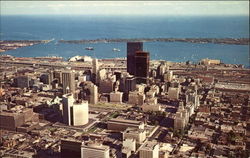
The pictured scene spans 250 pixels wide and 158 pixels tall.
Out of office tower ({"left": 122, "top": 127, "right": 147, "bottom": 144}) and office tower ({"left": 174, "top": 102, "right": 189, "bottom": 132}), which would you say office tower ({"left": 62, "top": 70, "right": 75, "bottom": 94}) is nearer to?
office tower ({"left": 122, "top": 127, "right": 147, "bottom": 144})

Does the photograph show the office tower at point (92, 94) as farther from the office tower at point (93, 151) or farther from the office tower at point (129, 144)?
the office tower at point (93, 151)

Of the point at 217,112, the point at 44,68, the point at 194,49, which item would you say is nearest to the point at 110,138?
the point at 217,112

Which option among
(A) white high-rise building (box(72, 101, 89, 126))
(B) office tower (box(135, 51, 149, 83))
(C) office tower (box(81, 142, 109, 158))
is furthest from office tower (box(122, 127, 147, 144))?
(B) office tower (box(135, 51, 149, 83))

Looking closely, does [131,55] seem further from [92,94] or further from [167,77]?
[92,94]

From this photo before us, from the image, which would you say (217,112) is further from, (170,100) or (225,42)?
(225,42)

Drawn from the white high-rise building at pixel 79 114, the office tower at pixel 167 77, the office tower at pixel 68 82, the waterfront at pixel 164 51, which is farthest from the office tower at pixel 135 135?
the waterfront at pixel 164 51

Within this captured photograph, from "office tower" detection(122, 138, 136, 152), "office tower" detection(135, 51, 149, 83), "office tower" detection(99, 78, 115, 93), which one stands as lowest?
"office tower" detection(122, 138, 136, 152)
